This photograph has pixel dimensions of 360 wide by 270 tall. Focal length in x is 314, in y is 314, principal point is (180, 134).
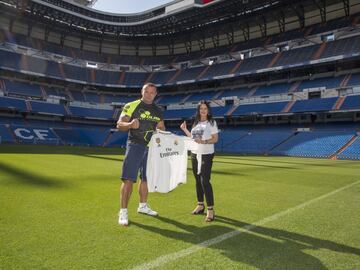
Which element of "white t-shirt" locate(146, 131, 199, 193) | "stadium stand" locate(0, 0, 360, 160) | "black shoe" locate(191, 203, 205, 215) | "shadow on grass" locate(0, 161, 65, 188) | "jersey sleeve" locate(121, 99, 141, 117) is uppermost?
"stadium stand" locate(0, 0, 360, 160)

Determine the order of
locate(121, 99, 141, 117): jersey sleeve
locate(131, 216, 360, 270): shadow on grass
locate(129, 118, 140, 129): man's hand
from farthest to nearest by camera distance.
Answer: locate(121, 99, 141, 117): jersey sleeve → locate(129, 118, 140, 129): man's hand → locate(131, 216, 360, 270): shadow on grass

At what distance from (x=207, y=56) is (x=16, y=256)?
54010 millimetres

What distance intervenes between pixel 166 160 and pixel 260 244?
247cm

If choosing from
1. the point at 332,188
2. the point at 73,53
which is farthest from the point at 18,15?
the point at 332,188

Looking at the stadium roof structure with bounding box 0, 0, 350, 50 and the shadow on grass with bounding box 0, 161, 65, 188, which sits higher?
the stadium roof structure with bounding box 0, 0, 350, 50

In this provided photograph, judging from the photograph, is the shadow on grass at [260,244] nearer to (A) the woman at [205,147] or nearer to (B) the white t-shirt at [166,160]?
(A) the woman at [205,147]

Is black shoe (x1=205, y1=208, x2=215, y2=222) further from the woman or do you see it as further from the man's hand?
the man's hand

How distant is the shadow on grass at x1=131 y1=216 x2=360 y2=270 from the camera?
147 inches

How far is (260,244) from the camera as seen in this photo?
14.3ft

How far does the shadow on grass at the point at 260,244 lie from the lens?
12.2ft

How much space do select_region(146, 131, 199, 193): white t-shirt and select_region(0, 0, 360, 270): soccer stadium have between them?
2.08ft

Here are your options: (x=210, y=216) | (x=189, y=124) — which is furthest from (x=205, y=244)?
(x=189, y=124)

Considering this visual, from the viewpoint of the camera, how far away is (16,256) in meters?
3.50

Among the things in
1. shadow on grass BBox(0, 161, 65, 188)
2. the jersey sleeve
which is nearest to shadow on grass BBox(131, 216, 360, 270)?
the jersey sleeve
